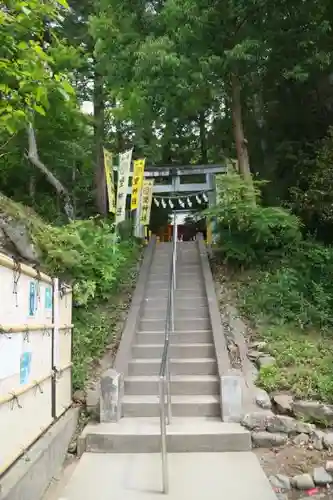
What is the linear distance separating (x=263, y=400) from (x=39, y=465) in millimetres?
2966

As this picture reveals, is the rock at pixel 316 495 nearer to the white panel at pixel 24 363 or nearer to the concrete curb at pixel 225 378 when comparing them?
the concrete curb at pixel 225 378

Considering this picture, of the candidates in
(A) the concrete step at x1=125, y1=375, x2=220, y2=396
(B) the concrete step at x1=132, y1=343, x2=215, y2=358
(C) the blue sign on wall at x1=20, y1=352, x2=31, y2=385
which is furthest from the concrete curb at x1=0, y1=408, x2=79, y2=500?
(B) the concrete step at x1=132, y1=343, x2=215, y2=358

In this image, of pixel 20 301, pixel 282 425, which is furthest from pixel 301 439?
pixel 20 301

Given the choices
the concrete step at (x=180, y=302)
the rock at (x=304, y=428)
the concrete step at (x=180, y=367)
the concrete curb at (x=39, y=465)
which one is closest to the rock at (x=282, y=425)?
the rock at (x=304, y=428)

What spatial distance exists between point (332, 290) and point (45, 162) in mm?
9830

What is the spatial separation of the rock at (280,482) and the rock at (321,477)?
→ 0.26 metres

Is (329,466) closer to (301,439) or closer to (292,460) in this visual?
(292,460)

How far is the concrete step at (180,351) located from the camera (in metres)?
6.99

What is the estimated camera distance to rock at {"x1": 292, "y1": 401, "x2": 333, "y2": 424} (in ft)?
17.8

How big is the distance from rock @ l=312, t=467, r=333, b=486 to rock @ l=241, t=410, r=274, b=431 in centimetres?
95

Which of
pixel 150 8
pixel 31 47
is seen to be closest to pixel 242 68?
pixel 150 8

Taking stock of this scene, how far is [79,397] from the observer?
6.17m

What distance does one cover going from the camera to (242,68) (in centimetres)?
1072

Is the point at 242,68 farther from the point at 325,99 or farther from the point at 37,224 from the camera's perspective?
the point at 37,224
